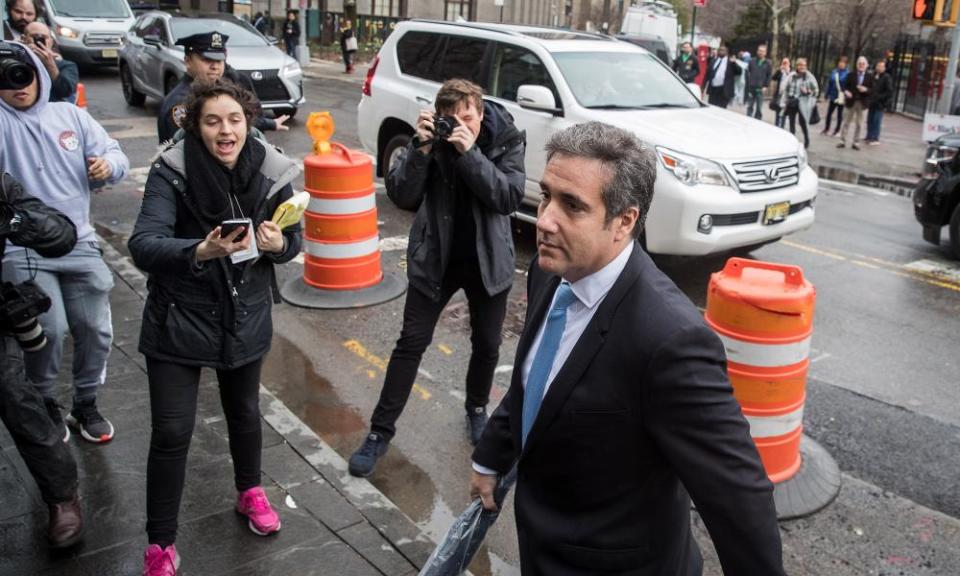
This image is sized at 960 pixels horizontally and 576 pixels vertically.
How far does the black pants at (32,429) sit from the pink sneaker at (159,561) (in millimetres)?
506

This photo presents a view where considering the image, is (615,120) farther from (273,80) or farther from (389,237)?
(273,80)

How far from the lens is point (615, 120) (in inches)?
303

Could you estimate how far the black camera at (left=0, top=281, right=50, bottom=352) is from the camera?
130 inches

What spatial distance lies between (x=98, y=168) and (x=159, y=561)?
72.4 inches

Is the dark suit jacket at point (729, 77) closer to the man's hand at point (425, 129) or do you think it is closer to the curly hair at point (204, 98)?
the man's hand at point (425, 129)

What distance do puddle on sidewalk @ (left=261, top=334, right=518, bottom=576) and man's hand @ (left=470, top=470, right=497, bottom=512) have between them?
4.08 ft

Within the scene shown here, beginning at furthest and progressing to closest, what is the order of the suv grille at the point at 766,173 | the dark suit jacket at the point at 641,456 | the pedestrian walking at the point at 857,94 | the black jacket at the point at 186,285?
the pedestrian walking at the point at 857,94, the suv grille at the point at 766,173, the black jacket at the point at 186,285, the dark suit jacket at the point at 641,456

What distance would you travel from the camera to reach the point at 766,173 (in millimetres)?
7500

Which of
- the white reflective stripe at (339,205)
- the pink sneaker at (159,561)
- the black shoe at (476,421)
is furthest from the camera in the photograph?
the white reflective stripe at (339,205)

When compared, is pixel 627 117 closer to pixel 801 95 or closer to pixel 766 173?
pixel 766 173

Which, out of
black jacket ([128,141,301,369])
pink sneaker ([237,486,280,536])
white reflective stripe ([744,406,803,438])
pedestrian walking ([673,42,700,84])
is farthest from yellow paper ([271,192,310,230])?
pedestrian walking ([673,42,700,84])

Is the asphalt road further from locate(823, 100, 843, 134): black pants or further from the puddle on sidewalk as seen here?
locate(823, 100, 843, 134): black pants

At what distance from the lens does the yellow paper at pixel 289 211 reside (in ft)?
10.7

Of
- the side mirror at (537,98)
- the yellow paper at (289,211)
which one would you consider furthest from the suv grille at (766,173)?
the yellow paper at (289,211)
